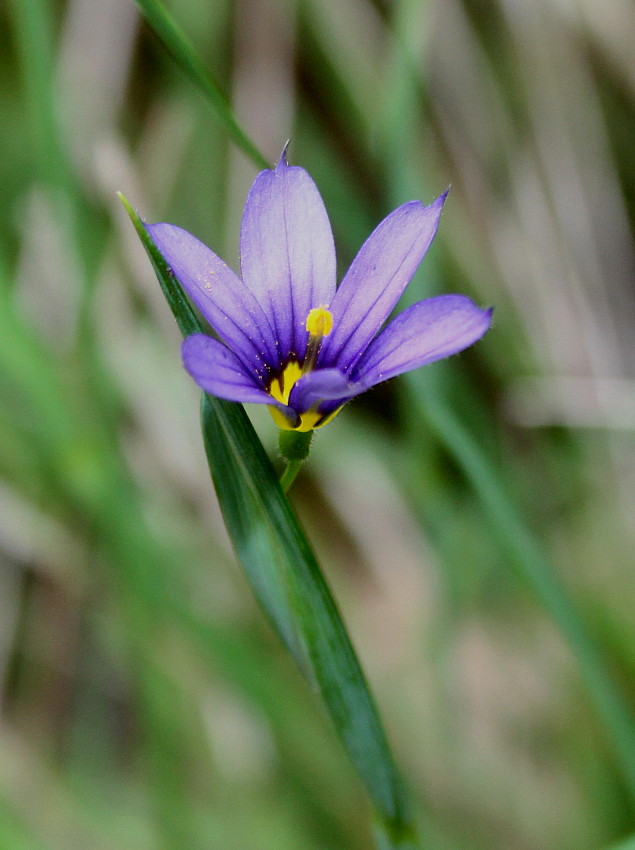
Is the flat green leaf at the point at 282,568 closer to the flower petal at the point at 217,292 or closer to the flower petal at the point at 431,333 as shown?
the flower petal at the point at 217,292

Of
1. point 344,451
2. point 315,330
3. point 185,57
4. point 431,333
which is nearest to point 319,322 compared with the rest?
point 315,330

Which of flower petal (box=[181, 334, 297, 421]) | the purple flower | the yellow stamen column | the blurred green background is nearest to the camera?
flower petal (box=[181, 334, 297, 421])

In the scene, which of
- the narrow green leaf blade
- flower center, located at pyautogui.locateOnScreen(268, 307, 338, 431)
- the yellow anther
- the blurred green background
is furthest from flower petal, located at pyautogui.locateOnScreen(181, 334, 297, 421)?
the blurred green background

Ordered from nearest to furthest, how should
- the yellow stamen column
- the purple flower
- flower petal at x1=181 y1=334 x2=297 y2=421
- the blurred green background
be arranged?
flower petal at x1=181 y1=334 x2=297 y2=421 < the purple flower < the yellow stamen column < the blurred green background

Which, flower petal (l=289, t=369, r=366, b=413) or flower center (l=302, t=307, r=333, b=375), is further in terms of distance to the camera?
Result: flower center (l=302, t=307, r=333, b=375)

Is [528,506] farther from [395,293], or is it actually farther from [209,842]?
[395,293]

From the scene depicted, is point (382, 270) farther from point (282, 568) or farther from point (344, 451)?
point (344, 451)

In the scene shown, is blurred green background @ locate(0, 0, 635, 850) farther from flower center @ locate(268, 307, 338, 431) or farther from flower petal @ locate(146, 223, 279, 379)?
Answer: flower petal @ locate(146, 223, 279, 379)

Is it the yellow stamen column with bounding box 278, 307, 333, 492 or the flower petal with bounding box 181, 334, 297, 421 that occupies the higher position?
the flower petal with bounding box 181, 334, 297, 421

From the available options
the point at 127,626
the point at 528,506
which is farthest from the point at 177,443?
the point at 528,506
